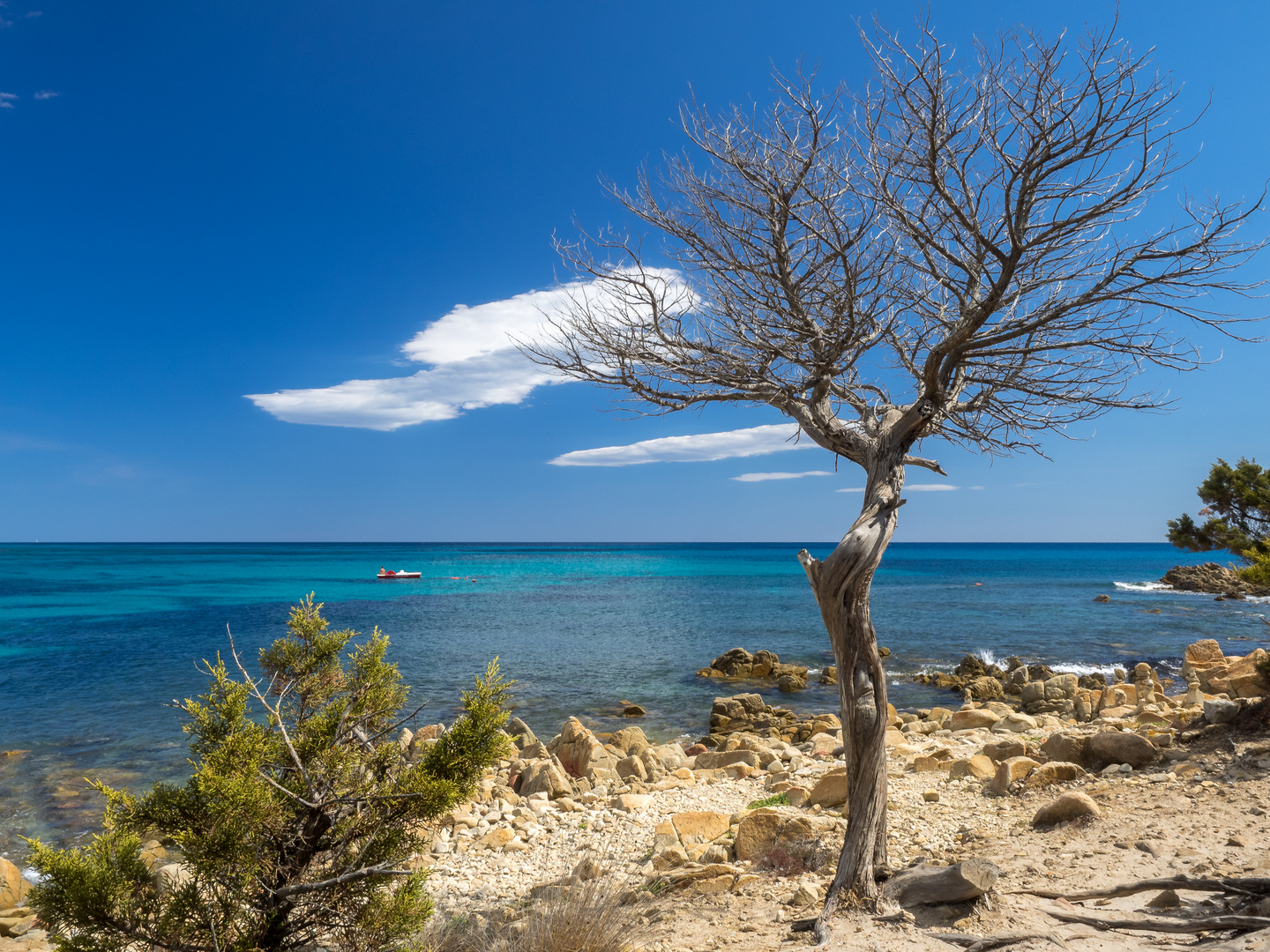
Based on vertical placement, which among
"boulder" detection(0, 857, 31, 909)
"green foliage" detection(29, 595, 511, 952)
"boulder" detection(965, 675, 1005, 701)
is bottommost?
"boulder" detection(965, 675, 1005, 701)

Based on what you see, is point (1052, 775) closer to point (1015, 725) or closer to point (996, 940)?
point (996, 940)

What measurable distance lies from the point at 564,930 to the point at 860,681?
2450 mm

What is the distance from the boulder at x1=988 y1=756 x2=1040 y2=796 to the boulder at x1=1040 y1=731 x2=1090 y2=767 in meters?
0.38

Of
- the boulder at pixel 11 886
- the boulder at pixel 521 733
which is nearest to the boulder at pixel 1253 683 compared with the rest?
the boulder at pixel 521 733

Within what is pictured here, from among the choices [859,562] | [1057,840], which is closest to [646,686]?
[1057,840]

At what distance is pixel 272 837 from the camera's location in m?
3.41

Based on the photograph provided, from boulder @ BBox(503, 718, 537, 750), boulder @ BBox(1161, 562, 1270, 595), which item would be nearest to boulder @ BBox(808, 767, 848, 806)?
boulder @ BBox(503, 718, 537, 750)

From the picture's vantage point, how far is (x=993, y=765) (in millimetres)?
8516

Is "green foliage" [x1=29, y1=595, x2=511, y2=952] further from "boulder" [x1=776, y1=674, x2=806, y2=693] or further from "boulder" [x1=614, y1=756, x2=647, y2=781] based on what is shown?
"boulder" [x1=776, y1=674, x2=806, y2=693]

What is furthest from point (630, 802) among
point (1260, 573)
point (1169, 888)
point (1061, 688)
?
point (1061, 688)

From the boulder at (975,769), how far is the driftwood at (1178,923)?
4.20m

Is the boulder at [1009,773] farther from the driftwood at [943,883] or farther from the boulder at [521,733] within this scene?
the boulder at [521,733]

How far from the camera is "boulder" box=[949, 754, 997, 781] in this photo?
8.34 metres

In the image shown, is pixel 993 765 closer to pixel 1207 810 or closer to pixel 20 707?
pixel 1207 810
